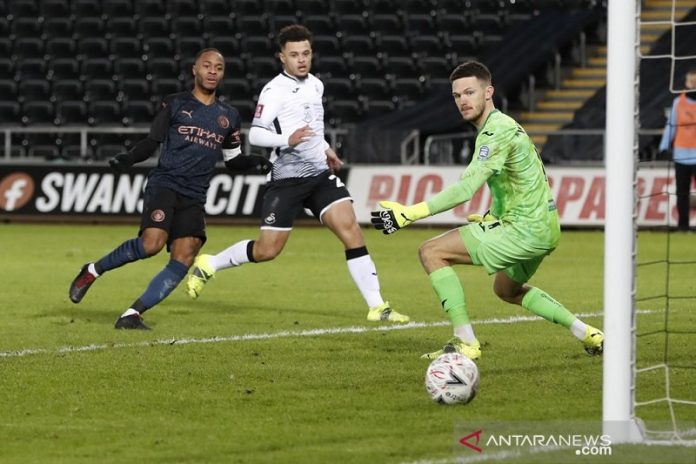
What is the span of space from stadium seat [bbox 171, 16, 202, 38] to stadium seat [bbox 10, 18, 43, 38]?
293 centimetres

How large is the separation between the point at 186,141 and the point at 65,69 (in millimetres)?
19304

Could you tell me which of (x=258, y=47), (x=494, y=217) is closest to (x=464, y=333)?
(x=494, y=217)

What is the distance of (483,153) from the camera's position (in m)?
8.05

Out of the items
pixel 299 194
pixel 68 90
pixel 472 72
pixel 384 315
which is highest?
pixel 472 72

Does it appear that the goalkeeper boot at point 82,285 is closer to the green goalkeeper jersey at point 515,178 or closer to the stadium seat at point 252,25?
the green goalkeeper jersey at point 515,178

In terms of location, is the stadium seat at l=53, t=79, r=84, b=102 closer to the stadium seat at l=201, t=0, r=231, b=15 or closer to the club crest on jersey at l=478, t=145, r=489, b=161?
the stadium seat at l=201, t=0, r=231, b=15

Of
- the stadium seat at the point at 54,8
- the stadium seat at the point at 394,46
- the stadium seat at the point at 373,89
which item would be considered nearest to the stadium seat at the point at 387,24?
the stadium seat at the point at 394,46

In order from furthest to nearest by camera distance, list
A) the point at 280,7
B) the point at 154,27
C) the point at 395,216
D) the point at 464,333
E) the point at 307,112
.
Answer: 1. the point at 154,27
2. the point at 280,7
3. the point at 307,112
4. the point at 464,333
5. the point at 395,216

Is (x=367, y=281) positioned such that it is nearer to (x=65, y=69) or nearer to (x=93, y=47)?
(x=65, y=69)

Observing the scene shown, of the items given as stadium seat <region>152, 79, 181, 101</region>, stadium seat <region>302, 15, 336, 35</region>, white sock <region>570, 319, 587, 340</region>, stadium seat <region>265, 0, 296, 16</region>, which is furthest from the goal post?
stadium seat <region>265, 0, 296, 16</region>

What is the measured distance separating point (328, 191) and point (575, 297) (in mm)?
2649

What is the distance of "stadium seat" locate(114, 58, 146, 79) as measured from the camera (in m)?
29.0

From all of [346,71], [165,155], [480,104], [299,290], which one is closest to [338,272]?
[299,290]

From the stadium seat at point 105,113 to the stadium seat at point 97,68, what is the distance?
3.87ft
